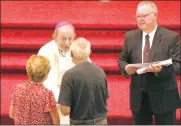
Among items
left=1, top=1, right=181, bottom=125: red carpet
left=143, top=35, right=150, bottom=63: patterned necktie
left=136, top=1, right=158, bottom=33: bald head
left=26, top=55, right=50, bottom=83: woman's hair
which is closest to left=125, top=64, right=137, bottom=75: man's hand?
left=143, top=35, right=150, bottom=63: patterned necktie

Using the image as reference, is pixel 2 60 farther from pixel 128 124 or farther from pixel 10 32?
pixel 128 124

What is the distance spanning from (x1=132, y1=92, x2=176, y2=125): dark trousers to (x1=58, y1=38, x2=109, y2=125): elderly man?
0.59 m

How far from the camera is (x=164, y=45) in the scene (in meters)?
3.58

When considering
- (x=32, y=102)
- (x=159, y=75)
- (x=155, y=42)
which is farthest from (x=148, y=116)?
(x=32, y=102)

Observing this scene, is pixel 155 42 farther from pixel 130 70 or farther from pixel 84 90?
pixel 84 90

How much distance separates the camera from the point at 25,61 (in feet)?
18.5

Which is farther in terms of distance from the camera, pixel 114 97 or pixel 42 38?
pixel 42 38

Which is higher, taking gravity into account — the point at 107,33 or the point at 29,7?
the point at 29,7

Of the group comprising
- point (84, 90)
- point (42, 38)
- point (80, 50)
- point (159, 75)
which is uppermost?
point (42, 38)

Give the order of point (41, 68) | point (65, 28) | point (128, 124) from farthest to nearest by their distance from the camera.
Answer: point (128, 124) < point (65, 28) < point (41, 68)

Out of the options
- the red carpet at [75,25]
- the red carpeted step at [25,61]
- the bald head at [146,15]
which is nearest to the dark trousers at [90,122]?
the bald head at [146,15]

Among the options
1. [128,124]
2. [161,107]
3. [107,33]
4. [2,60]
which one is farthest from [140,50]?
[2,60]

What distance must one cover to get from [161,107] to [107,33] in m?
2.42

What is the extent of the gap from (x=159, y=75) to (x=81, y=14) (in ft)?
8.76
